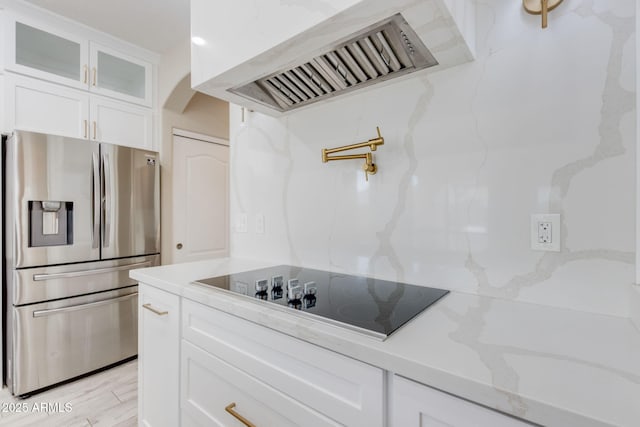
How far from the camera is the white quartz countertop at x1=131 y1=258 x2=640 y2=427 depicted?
0.44 metres

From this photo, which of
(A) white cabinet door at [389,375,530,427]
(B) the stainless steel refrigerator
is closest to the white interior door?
(B) the stainless steel refrigerator

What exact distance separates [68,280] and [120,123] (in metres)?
1.33

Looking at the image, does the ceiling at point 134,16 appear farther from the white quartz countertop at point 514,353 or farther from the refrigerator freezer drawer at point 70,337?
the white quartz countertop at point 514,353

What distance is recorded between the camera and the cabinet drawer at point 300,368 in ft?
2.08

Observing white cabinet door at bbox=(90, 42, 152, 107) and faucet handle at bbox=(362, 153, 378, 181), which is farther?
white cabinet door at bbox=(90, 42, 152, 107)

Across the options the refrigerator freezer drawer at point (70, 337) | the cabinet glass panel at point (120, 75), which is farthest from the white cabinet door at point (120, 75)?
the refrigerator freezer drawer at point (70, 337)

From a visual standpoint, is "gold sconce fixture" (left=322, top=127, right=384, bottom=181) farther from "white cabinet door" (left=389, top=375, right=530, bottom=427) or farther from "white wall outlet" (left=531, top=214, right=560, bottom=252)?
"white cabinet door" (left=389, top=375, right=530, bottom=427)

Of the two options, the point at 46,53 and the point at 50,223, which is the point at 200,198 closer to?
the point at 50,223

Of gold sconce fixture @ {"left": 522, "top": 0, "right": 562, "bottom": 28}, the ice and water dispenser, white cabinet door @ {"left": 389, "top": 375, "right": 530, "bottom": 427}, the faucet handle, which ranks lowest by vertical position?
white cabinet door @ {"left": 389, "top": 375, "right": 530, "bottom": 427}

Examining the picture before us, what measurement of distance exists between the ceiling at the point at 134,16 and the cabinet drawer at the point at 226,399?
7.64ft

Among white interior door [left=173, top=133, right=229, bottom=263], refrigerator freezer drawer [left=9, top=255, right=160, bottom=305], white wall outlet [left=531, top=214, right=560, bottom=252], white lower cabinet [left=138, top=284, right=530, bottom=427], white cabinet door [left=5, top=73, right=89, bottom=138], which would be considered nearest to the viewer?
white lower cabinet [left=138, top=284, right=530, bottom=427]

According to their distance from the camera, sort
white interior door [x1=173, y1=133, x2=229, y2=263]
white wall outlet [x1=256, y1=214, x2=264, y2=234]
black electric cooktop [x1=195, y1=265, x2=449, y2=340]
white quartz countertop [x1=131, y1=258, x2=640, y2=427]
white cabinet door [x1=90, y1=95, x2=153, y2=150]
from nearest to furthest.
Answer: white quartz countertop [x1=131, y1=258, x2=640, y2=427], black electric cooktop [x1=195, y1=265, x2=449, y2=340], white wall outlet [x1=256, y1=214, x2=264, y2=234], white cabinet door [x1=90, y1=95, x2=153, y2=150], white interior door [x1=173, y1=133, x2=229, y2=263]

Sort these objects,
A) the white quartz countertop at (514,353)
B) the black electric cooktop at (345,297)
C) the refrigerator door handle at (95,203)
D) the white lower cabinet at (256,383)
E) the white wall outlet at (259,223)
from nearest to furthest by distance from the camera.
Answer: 1. the white quartz countertop at (514,353)
2. the white lower cabinet at (256,383)
3. the black electric cooktop at (345,297)
4. the white wall outlet at (259,223)
5. the refrigerator door handle at (95,203)

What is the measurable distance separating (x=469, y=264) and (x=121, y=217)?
2421mm
